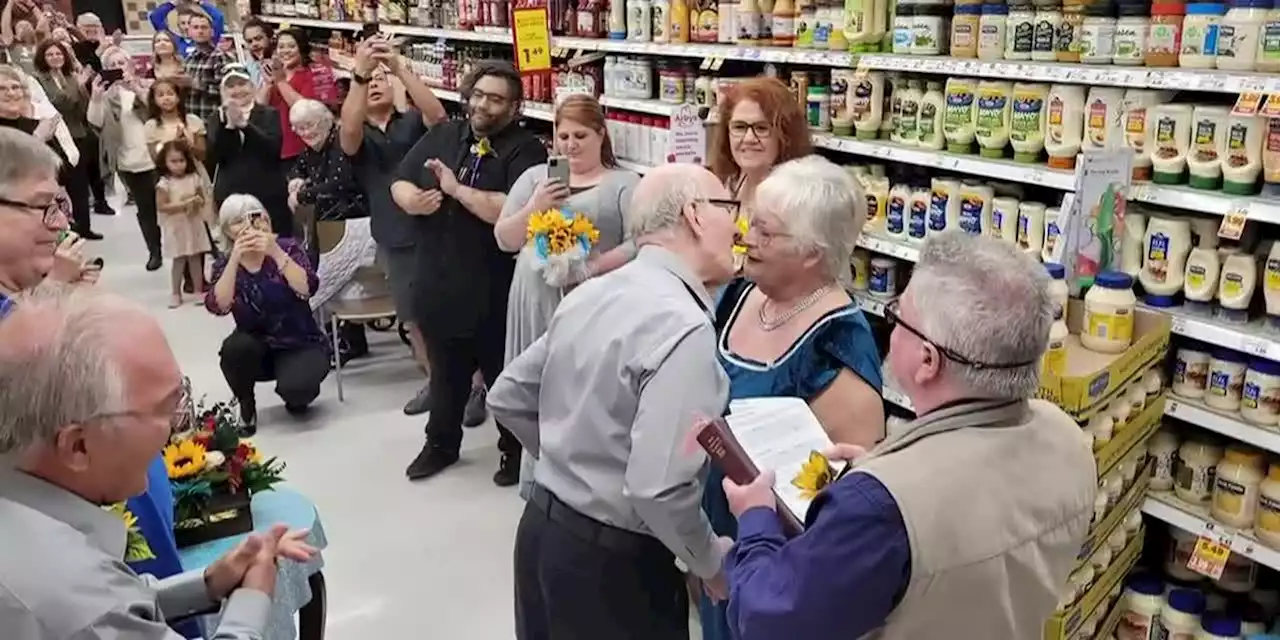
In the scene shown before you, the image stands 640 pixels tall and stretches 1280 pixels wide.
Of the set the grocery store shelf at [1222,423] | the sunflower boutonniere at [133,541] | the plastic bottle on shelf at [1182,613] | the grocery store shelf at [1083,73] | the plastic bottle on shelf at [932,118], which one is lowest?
the plastic bottle on shelf at [1182,613]

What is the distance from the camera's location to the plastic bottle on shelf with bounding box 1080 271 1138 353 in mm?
2795

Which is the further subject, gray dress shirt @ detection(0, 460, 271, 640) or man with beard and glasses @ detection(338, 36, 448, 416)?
man with beard and glasses @ detection(338, 36, 448, 416)

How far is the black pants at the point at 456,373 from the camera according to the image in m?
4.71

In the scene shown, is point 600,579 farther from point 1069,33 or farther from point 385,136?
point 385,136

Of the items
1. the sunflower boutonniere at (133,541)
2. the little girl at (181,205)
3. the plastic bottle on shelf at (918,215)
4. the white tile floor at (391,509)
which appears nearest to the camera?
the sunflower boutonniere at (133,541)

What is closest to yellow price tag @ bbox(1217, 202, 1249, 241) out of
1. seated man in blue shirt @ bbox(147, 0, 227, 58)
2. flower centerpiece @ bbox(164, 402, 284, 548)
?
flower centerpiece @ bbox(164, 402, 284, 548)

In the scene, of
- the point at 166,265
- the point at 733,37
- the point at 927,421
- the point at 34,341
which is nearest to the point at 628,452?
the point at 927,421

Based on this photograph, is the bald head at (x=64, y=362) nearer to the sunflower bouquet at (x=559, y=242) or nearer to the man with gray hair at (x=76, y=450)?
the man with gray hair at (x=76, y=450)

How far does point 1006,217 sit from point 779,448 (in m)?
1.67

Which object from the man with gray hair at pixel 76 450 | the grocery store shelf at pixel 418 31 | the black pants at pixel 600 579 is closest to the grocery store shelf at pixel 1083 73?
the black pants at pixel 600 579

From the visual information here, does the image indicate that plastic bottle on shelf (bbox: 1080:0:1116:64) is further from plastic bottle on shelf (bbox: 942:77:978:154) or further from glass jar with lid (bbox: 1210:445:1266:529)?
glass jar with lid (bbox: 1210:445:1266:529)

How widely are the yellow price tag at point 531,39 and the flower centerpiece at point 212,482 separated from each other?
2686 millimetres

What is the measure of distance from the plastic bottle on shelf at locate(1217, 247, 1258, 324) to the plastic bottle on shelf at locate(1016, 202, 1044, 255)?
0.50 m

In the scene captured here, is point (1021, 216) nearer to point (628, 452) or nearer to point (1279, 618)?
point (1279, 618)
